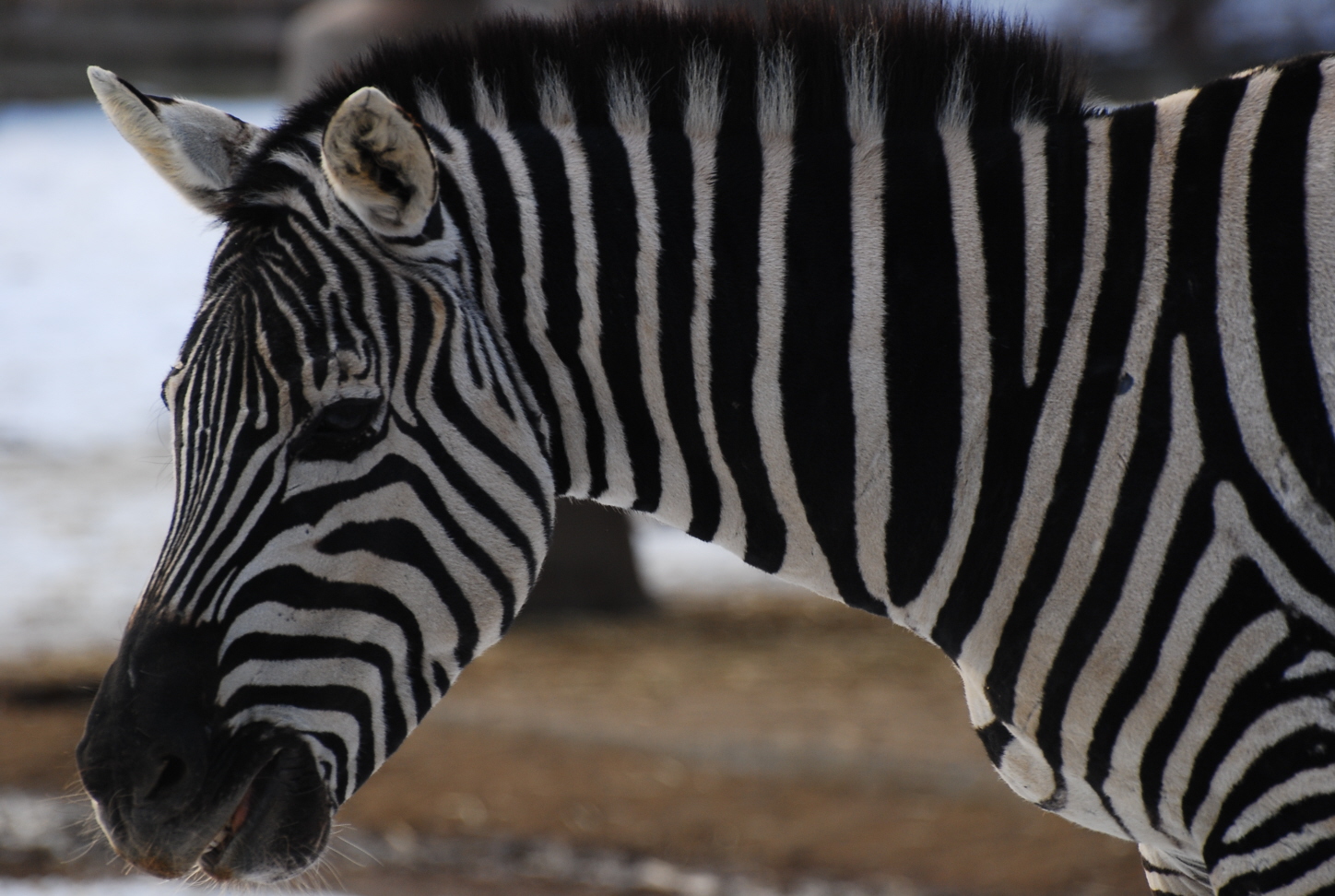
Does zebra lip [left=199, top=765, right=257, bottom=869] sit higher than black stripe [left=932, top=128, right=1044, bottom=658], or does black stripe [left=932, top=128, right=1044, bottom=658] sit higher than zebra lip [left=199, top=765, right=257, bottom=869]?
black stripe [left=932, top=128, right=1044, bottom=658]

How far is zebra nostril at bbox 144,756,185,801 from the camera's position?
6.19 ft

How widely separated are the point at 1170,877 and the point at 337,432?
1.93 metres

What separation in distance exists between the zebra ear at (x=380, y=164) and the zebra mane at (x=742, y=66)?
0.29 meters

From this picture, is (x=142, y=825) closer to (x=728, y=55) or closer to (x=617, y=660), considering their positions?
(x=728, y=55)

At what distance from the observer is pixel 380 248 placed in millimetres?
2014

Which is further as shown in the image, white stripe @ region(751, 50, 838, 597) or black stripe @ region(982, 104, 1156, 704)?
white stripe @ region(751, 50, 838, 597)

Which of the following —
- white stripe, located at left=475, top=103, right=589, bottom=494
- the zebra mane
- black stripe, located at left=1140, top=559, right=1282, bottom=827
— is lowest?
black stripe, located at left=1140, top=559, right=1282, bottom=827

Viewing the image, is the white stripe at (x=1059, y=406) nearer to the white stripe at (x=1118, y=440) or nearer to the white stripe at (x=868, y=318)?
the white stripe at (x=1118, y=440)

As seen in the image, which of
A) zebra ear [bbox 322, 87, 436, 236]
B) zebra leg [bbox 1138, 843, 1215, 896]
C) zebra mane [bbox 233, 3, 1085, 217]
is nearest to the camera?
zebra ear [bbox 322, 87, 436, 236]

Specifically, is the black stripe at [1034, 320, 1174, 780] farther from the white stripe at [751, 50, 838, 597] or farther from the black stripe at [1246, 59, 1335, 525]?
the white stripe at [751, 50, 838, 597]

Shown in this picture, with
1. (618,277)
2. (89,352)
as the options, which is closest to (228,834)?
(618,277)

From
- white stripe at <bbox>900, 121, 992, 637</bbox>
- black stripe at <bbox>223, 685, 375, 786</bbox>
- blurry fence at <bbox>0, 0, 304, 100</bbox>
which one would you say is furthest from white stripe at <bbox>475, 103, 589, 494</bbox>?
blurry fence at <bbox>0, 0, 304, 100</bbox>

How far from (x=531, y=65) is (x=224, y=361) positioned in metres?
0.80

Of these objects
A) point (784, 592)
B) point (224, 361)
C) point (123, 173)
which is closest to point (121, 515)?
point (123, 173)
